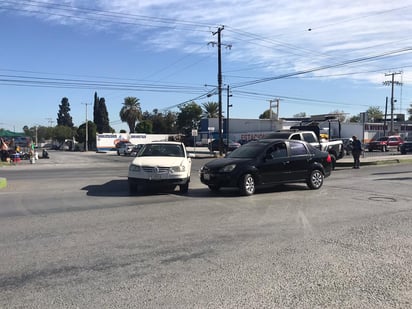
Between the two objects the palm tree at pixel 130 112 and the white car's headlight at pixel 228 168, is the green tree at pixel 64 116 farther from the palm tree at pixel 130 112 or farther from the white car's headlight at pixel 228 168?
the white car's headlight at pixel 228 168

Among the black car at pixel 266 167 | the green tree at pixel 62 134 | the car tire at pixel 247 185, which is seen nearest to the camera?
the car tire at pixel 247 185

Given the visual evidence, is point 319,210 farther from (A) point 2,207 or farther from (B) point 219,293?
(A) point 2,207

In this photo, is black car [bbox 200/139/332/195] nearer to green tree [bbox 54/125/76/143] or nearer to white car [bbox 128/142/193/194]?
white car [bbox 128/142/193/194]

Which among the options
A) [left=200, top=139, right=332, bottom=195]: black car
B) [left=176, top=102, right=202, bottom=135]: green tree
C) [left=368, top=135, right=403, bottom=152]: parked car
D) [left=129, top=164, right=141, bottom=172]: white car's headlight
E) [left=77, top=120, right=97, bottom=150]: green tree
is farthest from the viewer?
[left=176, top=102, right=202, bottom=135]: green tree

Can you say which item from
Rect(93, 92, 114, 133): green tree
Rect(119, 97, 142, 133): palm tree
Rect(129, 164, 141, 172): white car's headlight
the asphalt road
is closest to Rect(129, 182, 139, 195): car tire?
Rect(129, 164, 141, 172): white car's headlight

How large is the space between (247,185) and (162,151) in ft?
10.7

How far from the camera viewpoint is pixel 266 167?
38.8ft

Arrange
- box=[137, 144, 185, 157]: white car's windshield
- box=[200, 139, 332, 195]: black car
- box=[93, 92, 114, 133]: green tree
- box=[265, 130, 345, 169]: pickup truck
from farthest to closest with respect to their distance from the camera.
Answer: box=[93, 92, 114, 133]: green tree, box=[265, 130, 345, 169]: pickup truck, box=[137, 144, 185, 157]: white car's windshield, box=[200, 139, 332, 195]: black car

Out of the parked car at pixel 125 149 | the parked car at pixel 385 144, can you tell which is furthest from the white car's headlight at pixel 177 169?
the parked car at pixel 385 144

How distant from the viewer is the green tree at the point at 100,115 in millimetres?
111875

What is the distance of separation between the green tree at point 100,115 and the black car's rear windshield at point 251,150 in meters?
104

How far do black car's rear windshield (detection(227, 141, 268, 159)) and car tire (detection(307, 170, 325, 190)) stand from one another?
191cm

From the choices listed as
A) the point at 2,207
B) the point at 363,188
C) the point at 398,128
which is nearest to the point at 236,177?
the point at 363,188

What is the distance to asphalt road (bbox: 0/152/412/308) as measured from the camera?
430 centimetres
